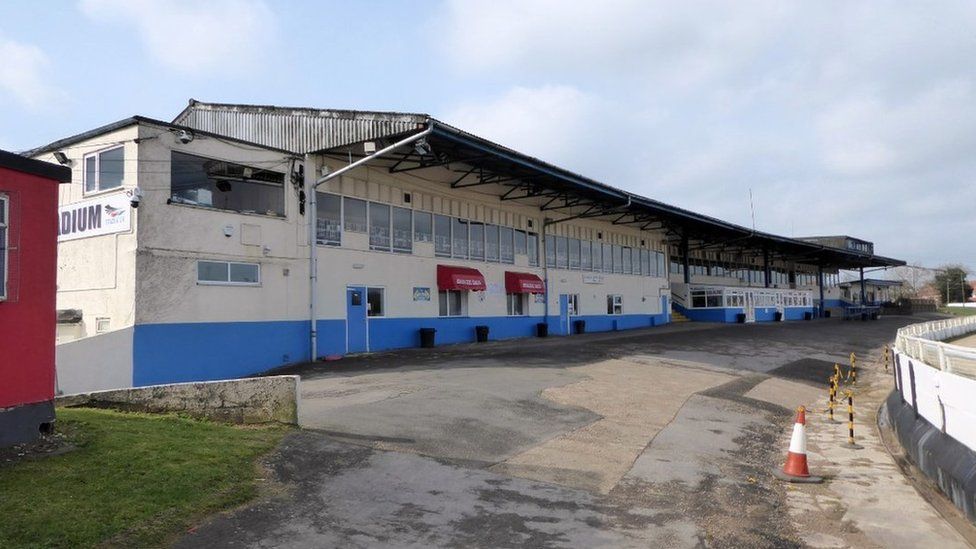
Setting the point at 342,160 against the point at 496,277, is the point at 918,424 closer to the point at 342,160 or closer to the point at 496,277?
the point at 342,160

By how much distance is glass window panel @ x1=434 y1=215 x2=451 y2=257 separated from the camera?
2506cm

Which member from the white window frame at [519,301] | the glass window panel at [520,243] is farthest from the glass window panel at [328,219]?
the glass window panel at [520,243]

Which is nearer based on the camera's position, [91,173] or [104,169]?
[104,169]

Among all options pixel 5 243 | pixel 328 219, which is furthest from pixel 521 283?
pixel 5 243

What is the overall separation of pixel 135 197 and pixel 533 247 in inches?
748

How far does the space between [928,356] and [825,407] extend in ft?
21.4

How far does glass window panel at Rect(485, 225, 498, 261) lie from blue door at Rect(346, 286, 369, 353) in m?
7.86

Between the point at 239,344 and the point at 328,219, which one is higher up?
the point at 328,219

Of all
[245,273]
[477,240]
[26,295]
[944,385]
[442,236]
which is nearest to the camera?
[26,295]

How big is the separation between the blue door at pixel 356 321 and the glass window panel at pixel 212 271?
15.0ft

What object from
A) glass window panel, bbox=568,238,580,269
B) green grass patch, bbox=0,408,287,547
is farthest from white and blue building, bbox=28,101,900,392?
green grass patch, bbox=0,408,287,547

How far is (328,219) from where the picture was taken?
20.5 m

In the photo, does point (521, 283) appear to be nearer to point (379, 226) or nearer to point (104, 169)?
point (379, 226)

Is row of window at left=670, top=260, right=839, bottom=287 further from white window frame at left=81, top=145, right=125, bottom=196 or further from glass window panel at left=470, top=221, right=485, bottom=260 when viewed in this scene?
white window frame at left=81, top=145, right=125, bottom=196
